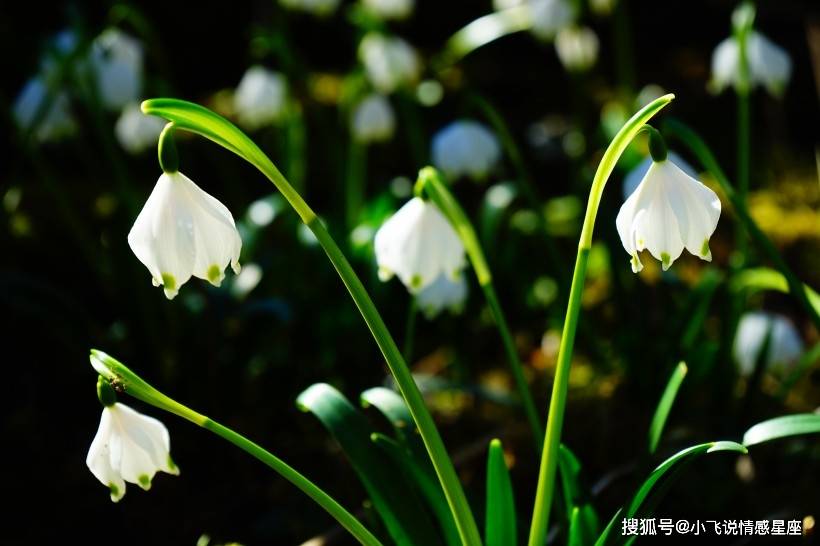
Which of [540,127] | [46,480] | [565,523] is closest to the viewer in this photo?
[565,523]

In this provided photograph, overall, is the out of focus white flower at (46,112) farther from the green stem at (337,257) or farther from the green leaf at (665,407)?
the green leaf at (665,407)

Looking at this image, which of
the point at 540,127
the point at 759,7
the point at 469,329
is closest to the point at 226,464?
the point at 469,329

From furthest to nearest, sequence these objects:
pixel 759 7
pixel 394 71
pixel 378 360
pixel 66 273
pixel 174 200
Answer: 1. pixel 759 7
2. pixel 66 273
3. pixel 394 71
4. pixel 378 360
5. pixel 174 200

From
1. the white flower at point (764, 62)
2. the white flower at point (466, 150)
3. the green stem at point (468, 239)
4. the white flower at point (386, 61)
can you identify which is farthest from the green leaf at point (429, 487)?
the white flower at point (386, 61)

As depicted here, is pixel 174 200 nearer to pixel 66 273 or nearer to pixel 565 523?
pixel 565 523

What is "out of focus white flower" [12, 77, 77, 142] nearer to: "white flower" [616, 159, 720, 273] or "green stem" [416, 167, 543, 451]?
"green stem" [416, 167, 543, 451]

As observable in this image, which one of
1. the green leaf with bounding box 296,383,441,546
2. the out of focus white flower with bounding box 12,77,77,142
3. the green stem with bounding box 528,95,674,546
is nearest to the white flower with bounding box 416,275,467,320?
the green leaf with bounding box 296,383,441,546
